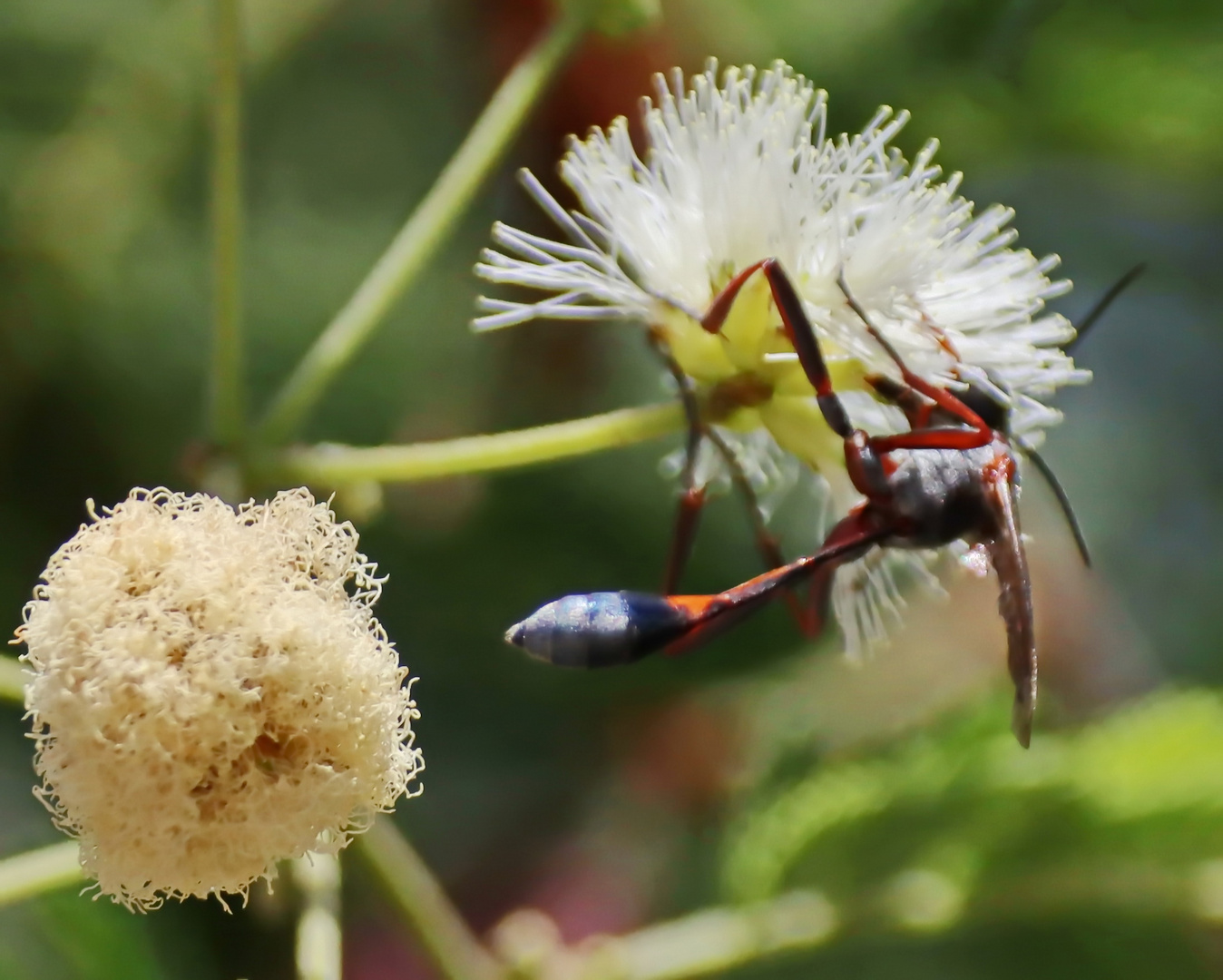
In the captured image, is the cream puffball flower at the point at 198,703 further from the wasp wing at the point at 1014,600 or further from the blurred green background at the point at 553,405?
the blurred green background at the point at 553,405

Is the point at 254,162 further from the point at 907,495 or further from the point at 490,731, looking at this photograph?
the point at 907,495

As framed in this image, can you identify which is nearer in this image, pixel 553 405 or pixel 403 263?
pixel 403 263

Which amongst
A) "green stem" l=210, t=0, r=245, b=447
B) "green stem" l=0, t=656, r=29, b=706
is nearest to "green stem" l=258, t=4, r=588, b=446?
"green stem" l=210, t=0, r=245, b=447

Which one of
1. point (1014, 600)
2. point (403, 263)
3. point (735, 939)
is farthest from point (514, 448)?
point (735, 939)

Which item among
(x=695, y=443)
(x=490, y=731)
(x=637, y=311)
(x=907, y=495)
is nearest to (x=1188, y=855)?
(x=907, y=495)

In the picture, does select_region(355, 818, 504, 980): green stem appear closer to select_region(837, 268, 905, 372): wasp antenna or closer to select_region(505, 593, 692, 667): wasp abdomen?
select_region(505, 593, 692, 667): wasp abdomen

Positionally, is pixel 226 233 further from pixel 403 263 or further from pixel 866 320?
pixel 866 320

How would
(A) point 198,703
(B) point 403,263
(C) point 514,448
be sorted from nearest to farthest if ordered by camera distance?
(A) point 198,703, (C) point 514,448, (B) point 403,263
